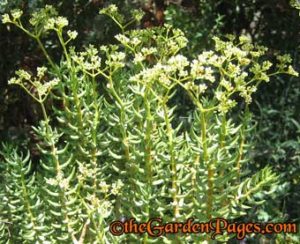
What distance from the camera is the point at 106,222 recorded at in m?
1.74

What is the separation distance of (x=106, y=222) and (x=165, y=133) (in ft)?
1.29

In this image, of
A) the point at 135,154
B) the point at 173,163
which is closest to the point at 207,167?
the point at 173,163

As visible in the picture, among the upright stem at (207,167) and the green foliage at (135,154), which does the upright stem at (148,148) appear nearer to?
the green foliage at (135,154)

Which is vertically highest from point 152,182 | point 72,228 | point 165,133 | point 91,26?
point 91,26

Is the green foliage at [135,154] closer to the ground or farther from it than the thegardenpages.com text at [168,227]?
farther from it

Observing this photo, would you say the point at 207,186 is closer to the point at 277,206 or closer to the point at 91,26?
the point at 277,206

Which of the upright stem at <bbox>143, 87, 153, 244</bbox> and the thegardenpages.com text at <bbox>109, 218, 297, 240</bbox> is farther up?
the upright stem at <bbox>143, 87, 153, 244</bbox>

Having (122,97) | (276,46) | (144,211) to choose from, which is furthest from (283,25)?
(144,211)

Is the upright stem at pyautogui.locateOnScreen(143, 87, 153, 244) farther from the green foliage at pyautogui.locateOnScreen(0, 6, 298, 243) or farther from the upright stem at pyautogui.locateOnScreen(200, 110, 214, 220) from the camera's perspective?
the upright stem at pyautogui.locateOnScreen(200, 110, 214, 220)

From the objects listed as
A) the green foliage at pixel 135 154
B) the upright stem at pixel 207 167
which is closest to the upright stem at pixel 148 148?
the green foliage at pixel 135 154

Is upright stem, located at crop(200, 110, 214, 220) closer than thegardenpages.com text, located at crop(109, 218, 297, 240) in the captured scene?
Yes

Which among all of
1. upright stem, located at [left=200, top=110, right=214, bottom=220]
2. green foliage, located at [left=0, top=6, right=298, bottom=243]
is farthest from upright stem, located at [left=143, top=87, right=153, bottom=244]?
upright stem, located at [left=200, top=110, right=214, bottom=220]

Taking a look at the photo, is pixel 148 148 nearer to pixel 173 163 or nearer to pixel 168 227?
pixel 173 163

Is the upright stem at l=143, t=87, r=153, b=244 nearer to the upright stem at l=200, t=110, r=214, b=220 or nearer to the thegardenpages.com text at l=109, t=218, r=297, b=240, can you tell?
the thegardenpages.com text at l=109, t=218, r=297, b=240
